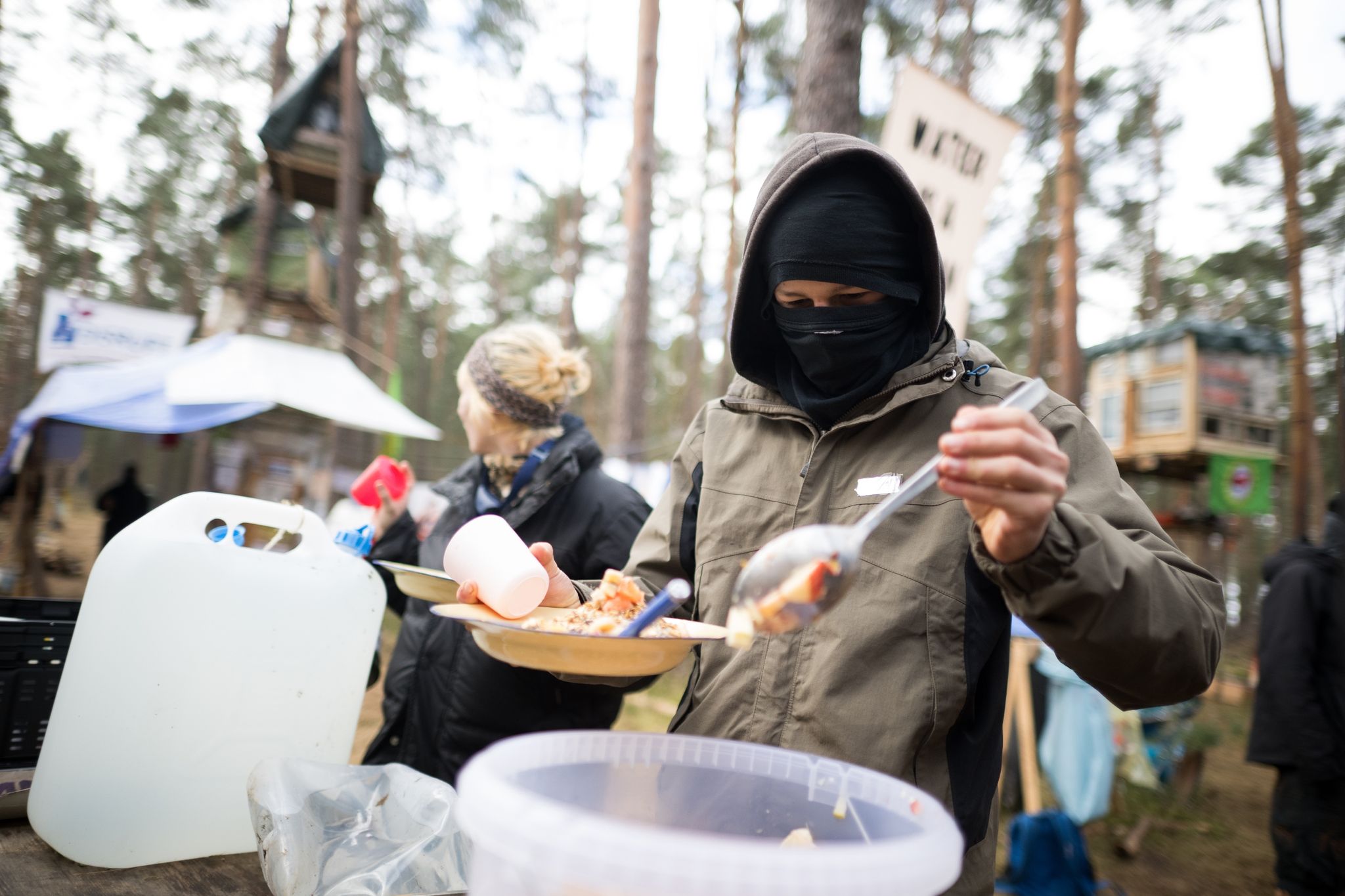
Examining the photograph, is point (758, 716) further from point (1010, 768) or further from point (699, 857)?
point (1010, 768)

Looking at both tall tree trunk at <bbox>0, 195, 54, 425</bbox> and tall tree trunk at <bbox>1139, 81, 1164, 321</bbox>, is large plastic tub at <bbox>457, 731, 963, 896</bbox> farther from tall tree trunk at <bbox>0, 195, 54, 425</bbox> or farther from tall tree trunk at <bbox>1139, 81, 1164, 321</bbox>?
tall tree trunk at <bbox>0, 195, 54, 425</bbox>

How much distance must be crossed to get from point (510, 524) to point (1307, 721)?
377 cm

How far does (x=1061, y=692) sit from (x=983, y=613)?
4.19 metres

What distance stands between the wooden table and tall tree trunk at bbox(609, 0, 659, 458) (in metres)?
7.41

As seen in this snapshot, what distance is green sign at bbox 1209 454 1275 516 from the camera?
681 cm

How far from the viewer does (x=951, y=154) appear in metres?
3.16

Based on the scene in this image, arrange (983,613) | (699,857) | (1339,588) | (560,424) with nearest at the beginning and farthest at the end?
(699,857)
(983,613)
(560,424)
(1339,588)

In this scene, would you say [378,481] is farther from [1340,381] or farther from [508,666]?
[1340,381]

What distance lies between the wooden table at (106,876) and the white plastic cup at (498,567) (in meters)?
0.65

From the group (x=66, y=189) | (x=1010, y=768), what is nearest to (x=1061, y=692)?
(x=1010, y=768)

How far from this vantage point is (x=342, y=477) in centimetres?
1127

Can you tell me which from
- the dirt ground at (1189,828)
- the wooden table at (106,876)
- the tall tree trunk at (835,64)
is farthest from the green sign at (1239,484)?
the wooden table at (106,876)

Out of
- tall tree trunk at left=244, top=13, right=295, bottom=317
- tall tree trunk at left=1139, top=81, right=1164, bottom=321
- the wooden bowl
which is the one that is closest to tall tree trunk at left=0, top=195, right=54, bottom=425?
tall tree trunk at left=244, top=13, right=295, bottom=317

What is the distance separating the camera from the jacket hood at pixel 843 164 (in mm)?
1408
